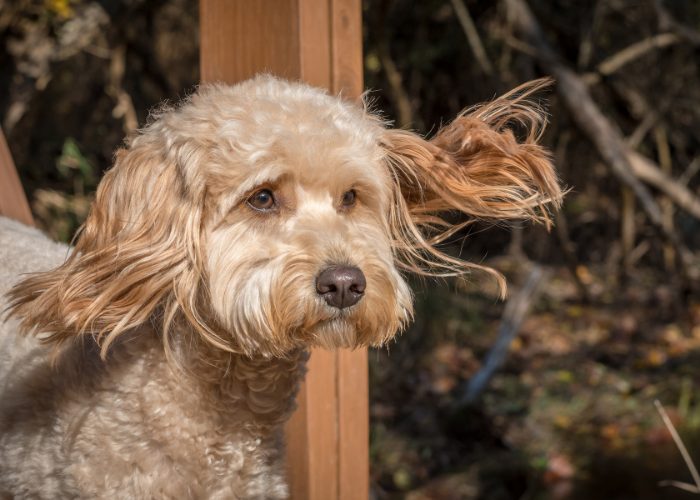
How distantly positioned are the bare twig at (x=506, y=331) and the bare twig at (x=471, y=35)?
140 centimetres

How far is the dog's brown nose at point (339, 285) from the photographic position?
215 cm

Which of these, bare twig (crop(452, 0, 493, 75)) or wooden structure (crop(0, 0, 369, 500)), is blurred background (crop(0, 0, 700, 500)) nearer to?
bare twig (crop(452, 0, 493, 75))

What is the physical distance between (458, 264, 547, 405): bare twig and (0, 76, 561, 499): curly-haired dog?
3502 millimetres

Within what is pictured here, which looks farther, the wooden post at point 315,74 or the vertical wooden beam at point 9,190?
the vertical wooden beam at point 9,190

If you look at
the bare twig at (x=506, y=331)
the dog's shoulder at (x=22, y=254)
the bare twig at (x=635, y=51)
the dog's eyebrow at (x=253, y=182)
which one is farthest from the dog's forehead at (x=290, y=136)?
the bare twig at (x=635, y=51)

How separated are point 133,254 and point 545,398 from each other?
13.8 ft

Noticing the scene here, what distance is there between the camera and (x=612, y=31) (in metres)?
7.05

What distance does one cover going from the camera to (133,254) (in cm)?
223

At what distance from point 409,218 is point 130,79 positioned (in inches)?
176

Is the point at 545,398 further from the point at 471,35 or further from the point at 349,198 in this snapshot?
the point at 349,198

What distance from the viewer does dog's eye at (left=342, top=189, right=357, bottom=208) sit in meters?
2.40

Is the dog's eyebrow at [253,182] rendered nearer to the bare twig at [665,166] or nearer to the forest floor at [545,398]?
the forest floor at [545,398]

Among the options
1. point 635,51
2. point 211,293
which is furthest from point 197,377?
point 635,51

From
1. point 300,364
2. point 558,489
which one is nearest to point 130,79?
point 558,489
